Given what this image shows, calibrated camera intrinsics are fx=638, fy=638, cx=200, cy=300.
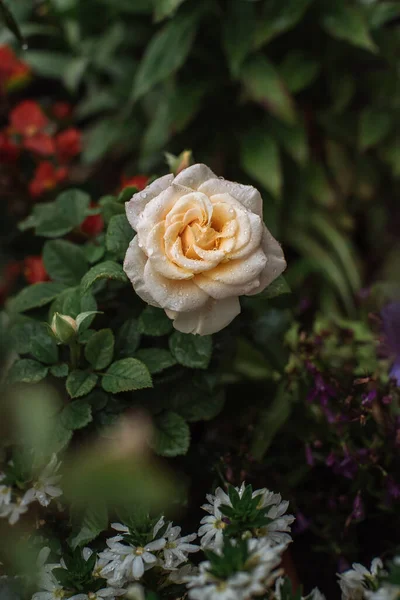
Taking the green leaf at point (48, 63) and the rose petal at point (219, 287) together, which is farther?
the green leaf at point (48, 63)

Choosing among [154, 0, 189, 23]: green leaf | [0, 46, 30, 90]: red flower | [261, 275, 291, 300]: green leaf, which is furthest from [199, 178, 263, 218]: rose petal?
[0, 46, 30, 90]: red flower

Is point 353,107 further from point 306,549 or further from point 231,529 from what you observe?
point 231,529

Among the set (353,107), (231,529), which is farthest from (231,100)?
(231,529)

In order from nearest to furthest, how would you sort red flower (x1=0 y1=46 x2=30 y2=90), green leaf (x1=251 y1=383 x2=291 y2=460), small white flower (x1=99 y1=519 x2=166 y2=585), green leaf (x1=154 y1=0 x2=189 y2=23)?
small white flower (x1=99 y1=519 x2=166 y2=585) → green leaf (x1=251 y1=383 x2=291 y2=460) → green leaf (x1=154 y1=0 x2=189 y2=23) → red flower (x1=0 y1=46 x2=30 y2=90)

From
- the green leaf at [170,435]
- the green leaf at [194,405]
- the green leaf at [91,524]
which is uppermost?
the green leaf at [170,435]

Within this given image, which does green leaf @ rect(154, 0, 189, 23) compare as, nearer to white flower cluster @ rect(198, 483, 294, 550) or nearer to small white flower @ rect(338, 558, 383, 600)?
white flower cluster @ rect(198, 483, 294, 550)

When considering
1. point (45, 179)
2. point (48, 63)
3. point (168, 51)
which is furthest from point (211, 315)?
point (48, 63)

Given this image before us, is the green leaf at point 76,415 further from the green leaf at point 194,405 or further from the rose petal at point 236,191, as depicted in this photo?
the rose petal at point 236,191

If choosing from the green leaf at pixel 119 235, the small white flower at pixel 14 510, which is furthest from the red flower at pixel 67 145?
the small white flower at pixel 14 510
